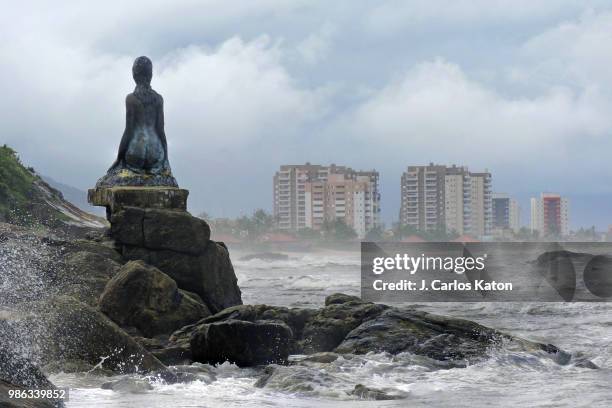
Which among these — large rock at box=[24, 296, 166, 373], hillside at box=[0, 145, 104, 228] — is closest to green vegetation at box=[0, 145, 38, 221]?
hillside at box=[0, 145, 104, 228]

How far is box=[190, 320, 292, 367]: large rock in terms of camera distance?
1345 centimetres

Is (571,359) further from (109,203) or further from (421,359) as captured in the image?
(109,203)

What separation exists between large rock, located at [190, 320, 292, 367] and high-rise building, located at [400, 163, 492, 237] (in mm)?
136435

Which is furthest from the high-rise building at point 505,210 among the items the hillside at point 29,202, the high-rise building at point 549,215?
the hillside at point 29,202

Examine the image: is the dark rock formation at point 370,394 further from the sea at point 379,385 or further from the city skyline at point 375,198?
the city skyline at point 375,198

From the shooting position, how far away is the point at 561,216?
18125 cm

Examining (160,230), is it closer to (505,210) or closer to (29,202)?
(29,202)

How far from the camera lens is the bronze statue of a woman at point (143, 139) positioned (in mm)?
17969

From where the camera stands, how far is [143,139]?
1831 centimetres

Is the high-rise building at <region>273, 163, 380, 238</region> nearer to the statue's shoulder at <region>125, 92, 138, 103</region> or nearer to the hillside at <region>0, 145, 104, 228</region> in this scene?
the hillside at <region>0, 145, 104, 228</region>

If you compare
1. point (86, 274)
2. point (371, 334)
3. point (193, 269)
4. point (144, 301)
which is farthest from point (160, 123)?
point (371, 334)

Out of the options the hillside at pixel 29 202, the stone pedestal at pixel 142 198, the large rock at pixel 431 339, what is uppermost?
the hillside at pixel 29 202

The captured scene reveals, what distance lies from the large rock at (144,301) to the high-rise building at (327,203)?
121883mm

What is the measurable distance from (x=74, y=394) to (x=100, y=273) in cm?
553
